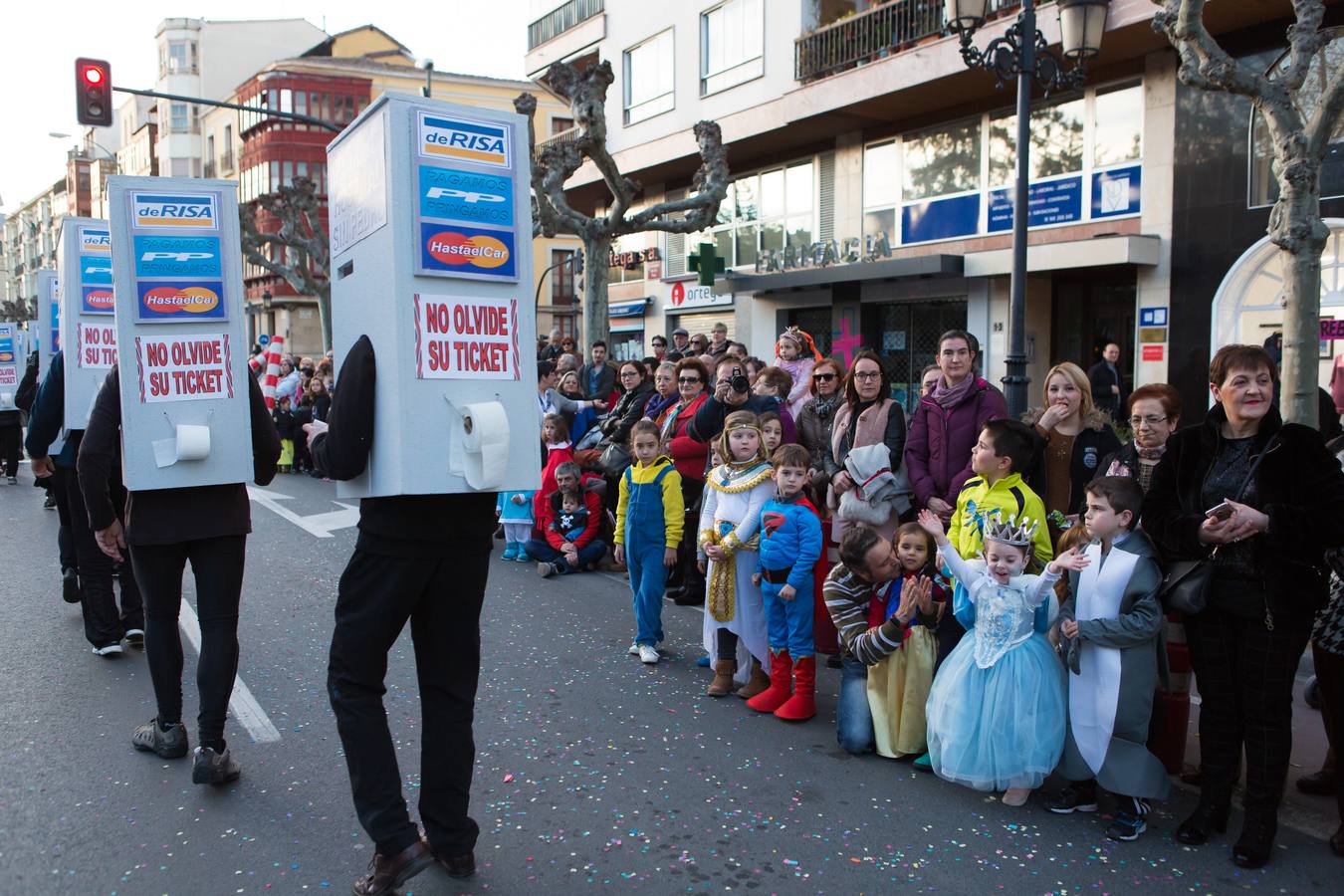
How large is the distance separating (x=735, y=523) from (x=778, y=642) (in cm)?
76

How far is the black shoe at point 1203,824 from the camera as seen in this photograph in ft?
13.2

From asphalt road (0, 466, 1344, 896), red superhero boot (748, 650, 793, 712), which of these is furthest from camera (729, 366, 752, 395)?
red superhero boot (748, 650, 793, 712)

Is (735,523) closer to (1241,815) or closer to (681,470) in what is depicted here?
(681,470)

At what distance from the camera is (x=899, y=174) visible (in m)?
20.4

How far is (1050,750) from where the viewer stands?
14.4 ft

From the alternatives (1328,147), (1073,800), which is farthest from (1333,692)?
(1328,147)

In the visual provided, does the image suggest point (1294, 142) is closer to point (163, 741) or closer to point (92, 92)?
point (163, 741)

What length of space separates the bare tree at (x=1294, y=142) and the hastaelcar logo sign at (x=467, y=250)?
619 centimetres

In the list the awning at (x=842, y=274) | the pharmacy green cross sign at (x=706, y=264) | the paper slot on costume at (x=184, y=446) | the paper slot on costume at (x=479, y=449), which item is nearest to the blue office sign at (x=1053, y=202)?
the awning at (x=842, y=274)

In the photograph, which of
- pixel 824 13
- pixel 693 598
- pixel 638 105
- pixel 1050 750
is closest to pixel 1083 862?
pixel 1050 750

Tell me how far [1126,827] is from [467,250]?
3303 mm

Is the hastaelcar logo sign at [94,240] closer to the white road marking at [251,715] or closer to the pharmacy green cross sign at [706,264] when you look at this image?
the white road marking at [251,715]

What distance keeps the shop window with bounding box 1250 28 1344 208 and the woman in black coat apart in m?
11.7

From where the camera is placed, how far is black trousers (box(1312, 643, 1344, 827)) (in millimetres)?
4055
